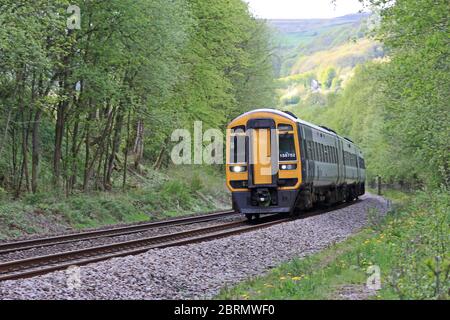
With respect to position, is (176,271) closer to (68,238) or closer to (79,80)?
(68,238)

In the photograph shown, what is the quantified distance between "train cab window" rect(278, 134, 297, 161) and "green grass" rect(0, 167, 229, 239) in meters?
6.11

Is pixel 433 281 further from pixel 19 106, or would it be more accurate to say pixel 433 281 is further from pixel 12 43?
pixel 19 106

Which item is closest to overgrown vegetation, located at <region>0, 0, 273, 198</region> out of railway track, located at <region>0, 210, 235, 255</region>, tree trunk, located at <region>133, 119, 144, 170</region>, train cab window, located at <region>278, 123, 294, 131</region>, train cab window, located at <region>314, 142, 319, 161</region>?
tree trunk, located at <region>133, 119, 144, 170</region>

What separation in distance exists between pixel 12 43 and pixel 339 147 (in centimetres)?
1678

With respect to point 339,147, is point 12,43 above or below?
above

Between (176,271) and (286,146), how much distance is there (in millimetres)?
10880

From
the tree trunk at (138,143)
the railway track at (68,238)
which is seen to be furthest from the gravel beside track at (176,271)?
the tree trunk at (138,143)

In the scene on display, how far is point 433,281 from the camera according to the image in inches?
289

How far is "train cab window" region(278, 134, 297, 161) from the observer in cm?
2089

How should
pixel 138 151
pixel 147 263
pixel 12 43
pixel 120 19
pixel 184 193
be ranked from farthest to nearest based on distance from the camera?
pixel 138 151 → pixel 184 193 → pixel 120 19 → pixel 12 43 → pixel 147 263

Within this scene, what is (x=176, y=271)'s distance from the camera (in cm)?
1059

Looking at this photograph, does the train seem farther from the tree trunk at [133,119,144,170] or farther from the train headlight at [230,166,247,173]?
the tree trunk at [133,119,144,170]

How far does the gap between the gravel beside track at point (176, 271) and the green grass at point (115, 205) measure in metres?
6.89

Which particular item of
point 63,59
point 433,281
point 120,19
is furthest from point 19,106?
point 433,281
